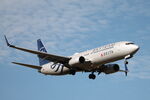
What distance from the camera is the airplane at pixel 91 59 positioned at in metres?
51.1

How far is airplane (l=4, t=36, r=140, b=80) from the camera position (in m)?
51.1

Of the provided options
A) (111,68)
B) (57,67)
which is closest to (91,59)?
(111,68)

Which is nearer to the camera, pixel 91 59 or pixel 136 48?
pixel 136 48

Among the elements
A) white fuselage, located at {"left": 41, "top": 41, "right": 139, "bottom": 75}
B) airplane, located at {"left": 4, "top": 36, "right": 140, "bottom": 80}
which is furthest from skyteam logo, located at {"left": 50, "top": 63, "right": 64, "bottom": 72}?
white fuselage, located at {"left": 41, "top": 41, "right": 139, "bottom": 75}

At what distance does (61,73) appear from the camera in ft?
188

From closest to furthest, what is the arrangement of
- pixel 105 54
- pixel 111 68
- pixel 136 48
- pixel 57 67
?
pixel 136 48 → pixel 105 54 → pixel 111 68 → pixel 57 67

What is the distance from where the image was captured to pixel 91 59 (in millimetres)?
52781

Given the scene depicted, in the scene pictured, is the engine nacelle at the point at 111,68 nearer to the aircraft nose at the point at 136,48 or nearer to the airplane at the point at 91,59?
the airplane at the point at 91,59

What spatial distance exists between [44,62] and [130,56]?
1802 cm

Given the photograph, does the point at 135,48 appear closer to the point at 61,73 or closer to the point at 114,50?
the point at 114,50

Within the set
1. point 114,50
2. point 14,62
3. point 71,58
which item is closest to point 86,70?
point 71,58

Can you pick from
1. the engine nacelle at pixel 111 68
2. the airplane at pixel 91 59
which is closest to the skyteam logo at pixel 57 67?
the airplane at pixel 91 59

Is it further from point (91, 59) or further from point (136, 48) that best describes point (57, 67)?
point (136, 48)

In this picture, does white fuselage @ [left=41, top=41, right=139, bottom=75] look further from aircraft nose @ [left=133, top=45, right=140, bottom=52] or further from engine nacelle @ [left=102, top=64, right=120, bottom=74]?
engine nacelle @ [left=102, top=64, right=120, bottom=74]
